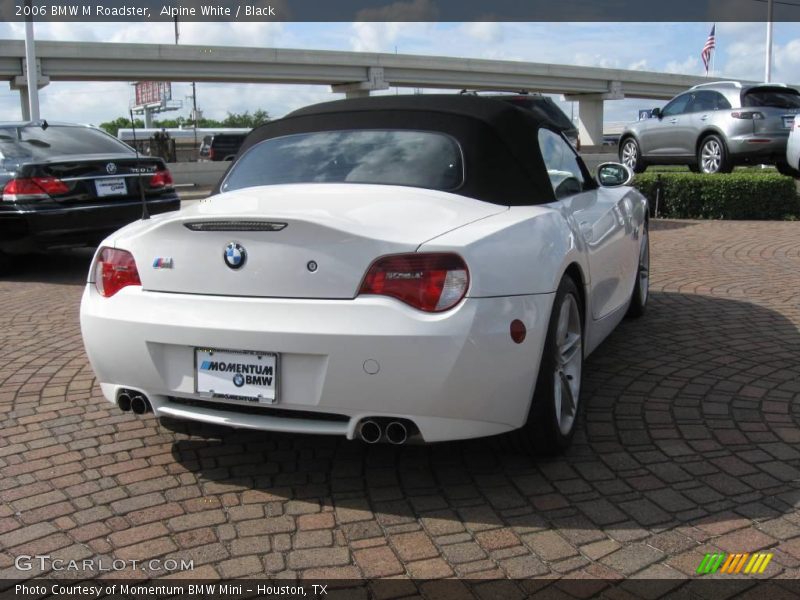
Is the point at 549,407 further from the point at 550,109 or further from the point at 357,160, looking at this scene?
the point at 550,109

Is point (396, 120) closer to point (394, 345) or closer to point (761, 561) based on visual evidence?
point (394, 345)

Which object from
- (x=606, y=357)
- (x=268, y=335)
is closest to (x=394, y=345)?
(x=268, y=335)

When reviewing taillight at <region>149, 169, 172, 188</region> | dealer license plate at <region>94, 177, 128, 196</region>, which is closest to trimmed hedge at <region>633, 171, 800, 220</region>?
taillight at <region>149, 169, 172, 188</region>

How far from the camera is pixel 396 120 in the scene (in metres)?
4.22

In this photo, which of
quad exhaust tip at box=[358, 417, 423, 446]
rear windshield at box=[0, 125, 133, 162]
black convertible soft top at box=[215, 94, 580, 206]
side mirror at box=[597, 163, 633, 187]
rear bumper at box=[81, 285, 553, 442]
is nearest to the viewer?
rear bumper at box=[81, 285, 553, 442]

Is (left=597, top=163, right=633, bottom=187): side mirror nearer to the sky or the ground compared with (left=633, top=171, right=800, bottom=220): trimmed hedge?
nearer to the sky

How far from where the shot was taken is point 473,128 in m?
4.02

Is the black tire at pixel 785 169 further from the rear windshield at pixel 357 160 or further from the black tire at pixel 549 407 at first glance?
the black tire at pixel 549 407

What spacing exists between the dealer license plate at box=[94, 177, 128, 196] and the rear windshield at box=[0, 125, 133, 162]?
0.64m

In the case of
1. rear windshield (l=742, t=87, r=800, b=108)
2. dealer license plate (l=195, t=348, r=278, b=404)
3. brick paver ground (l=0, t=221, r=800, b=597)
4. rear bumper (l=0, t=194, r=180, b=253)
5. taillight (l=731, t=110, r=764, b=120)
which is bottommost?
brick paver ground (l=0, t=221, r=800, b=597)

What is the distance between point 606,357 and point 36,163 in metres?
6.04

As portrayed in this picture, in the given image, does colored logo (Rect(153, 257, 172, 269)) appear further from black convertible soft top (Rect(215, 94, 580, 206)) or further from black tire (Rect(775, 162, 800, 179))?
black tire (Rect(775, 162, 800, 179))

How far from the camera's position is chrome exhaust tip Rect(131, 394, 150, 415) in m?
3.58

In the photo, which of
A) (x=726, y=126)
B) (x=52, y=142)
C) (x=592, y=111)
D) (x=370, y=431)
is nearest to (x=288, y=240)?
(x=370, y=431)
